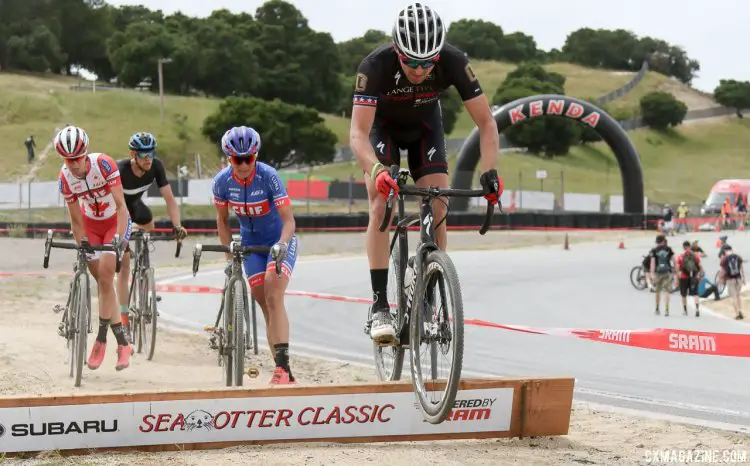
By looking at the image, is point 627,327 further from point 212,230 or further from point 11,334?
point 212,230

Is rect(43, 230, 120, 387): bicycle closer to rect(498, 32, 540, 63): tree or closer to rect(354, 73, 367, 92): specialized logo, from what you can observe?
rect(354, 73, 367, 92): specialized logo

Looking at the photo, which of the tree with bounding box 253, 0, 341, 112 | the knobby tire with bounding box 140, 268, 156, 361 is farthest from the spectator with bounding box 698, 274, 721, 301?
the tree with bounding box 253, 0, 341, 112

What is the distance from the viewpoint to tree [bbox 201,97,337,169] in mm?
83312

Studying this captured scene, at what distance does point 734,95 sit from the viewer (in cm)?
14275

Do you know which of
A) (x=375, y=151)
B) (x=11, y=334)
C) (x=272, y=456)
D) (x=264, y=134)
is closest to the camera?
(x=272, y=456)

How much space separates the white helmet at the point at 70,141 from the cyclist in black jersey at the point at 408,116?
3.38 m

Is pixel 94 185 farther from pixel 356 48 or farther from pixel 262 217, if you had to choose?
pixel 356 48

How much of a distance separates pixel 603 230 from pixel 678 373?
33.5 m

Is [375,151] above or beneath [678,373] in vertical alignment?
above

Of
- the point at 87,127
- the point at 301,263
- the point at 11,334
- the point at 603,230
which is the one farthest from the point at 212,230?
the point at 87,127

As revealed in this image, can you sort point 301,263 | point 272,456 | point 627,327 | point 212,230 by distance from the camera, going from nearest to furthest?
1. point 272,456
2. point 627,327
3. point 301,263
4. point 212,230

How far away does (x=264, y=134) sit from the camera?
3273 inches

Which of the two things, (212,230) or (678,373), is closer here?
(678,373)

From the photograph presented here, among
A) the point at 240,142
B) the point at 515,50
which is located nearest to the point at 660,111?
the point at 515,50
